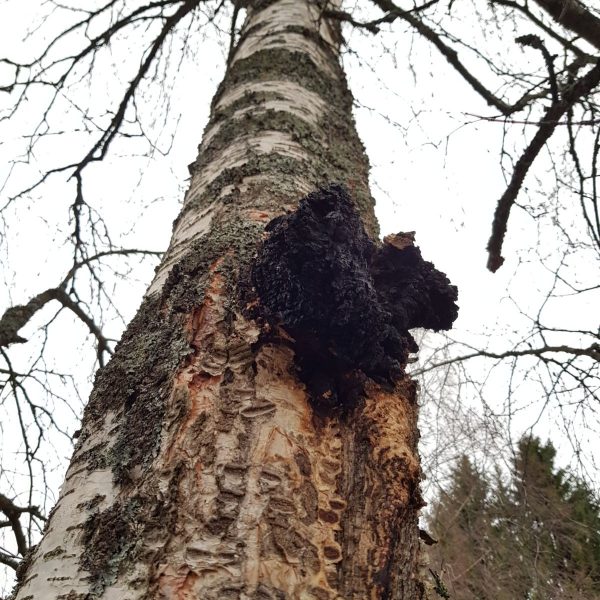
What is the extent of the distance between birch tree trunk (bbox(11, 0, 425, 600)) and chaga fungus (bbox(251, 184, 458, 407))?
0.03m

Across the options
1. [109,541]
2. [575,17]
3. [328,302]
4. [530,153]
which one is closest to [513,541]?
[530,153]

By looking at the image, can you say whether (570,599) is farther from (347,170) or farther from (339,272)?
(339,272)

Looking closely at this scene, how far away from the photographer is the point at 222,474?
75 cm

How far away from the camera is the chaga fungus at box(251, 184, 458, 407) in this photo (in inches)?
34.6

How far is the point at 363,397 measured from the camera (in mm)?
898

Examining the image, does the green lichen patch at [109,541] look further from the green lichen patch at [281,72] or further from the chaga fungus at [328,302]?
the green lichen patch at [281,72]

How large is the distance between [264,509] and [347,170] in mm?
1049

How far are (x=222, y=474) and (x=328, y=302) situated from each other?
310 millimetres

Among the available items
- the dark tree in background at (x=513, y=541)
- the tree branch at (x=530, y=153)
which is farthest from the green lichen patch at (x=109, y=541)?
the dark tree in background at (x=513, y=541)

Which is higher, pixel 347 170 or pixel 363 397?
pixel 347 170

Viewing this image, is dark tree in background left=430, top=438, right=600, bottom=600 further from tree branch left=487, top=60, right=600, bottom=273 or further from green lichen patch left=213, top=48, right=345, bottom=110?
green lichen patch left=213, top=48, right=345, bottom=110

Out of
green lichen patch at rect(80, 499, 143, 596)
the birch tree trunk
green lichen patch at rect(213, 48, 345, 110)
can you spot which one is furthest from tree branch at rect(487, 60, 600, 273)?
green lichen patch at rect(80, 499, 143, 596)

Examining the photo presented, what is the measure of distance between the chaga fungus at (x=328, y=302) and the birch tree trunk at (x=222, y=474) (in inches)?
1.3

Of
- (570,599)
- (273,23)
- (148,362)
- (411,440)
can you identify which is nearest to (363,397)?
(411,440)
